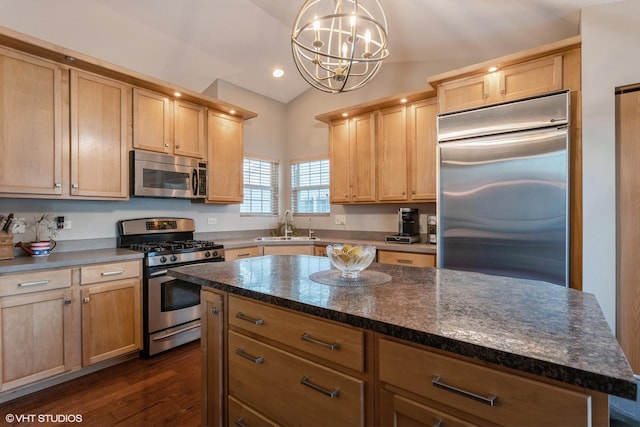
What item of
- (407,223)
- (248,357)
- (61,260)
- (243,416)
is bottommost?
(243,416)

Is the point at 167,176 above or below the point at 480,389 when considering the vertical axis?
above

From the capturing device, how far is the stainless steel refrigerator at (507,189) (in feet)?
7.84

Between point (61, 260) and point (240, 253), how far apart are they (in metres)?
1.67

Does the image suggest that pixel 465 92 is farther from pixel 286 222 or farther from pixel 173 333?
pixel 173 333

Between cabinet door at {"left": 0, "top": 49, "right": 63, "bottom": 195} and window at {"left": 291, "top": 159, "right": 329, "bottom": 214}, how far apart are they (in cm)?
297

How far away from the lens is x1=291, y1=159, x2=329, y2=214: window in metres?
4.68

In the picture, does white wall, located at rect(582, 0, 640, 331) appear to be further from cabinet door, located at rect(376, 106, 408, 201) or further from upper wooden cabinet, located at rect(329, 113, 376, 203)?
upper wooden cabinet, located at rect(329, 113, 376, 203)

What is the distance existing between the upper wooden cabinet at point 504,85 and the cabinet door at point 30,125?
333 centimetres

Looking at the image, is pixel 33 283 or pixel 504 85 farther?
pixel 504 85

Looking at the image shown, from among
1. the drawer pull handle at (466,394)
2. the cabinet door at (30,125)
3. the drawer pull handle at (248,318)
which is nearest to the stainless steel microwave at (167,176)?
the cabinet door at (30,125)

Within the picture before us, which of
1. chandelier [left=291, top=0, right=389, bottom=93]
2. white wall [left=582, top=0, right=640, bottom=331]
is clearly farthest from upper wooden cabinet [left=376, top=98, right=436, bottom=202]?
white wall [left=582, top=0, right=640, bottom=331]

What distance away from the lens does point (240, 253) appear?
145 inches

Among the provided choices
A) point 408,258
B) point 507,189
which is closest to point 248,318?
point 408,258

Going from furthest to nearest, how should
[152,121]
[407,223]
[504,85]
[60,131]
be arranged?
[407,223] < [152,121] < [504,85] < [60,131]
